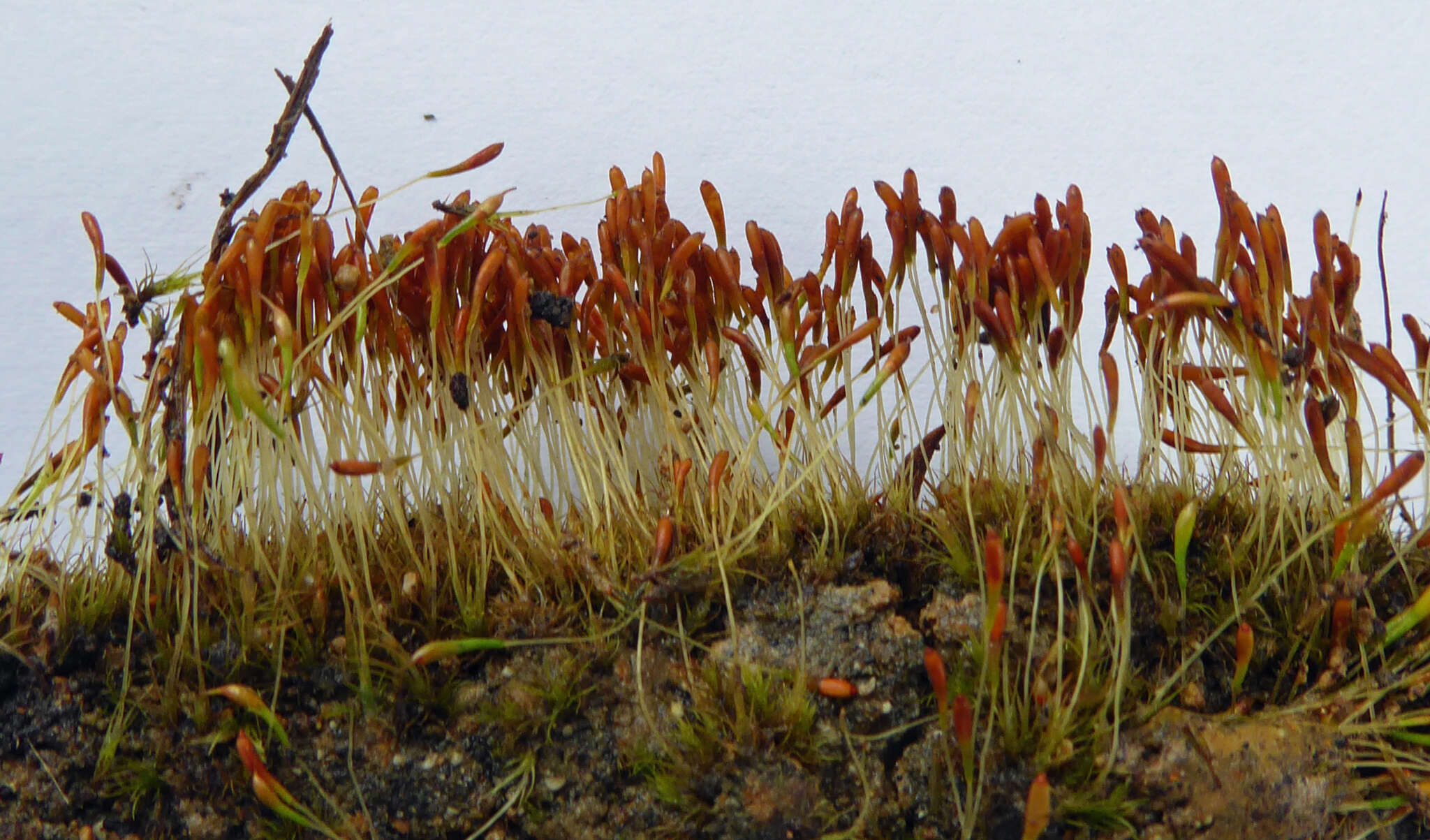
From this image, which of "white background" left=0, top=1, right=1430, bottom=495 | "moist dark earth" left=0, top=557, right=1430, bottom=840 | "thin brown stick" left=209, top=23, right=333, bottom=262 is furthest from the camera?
"white background" left=0, top=1, right=1430, bottom=495

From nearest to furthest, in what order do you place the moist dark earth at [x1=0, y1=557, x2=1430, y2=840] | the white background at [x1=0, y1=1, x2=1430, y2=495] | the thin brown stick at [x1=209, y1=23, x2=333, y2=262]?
the moist dark earth at [x1=0, y1=557, x2=1430, y2=840] → the thin brown stick at [x1=209, y1=23, x2=333, y2=262] → the white background at [x1=0, y1=1, x2=1430, y2=495]

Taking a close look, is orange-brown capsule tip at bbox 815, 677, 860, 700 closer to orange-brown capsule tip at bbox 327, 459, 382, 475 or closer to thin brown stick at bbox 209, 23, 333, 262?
orange-brown capsule tip at bbox 327, 459, 382, 475

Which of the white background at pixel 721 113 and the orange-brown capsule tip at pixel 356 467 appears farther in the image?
the white background at pixel 721 113

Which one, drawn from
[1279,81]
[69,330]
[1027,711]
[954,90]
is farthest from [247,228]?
[1279,81]

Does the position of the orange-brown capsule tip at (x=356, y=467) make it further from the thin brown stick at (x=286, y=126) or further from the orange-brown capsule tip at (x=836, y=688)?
the orange-brown capsule tip at (x=836, y=688)

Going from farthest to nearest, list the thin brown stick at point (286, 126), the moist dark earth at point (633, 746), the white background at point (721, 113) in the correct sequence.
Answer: the white background at point (721, 113) < the thin brown stick at point (286, 126) < the moist dark earth at point (633, 746)

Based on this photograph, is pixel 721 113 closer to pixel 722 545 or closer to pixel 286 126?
pixel 286 126

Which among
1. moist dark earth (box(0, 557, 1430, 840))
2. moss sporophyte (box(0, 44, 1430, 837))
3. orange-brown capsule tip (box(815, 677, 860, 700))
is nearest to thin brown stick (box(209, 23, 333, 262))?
moss sporophyte (box(0, 44, 1430, 837))

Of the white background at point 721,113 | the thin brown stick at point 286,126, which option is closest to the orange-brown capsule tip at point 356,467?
the thin brown stick at point 286,126
